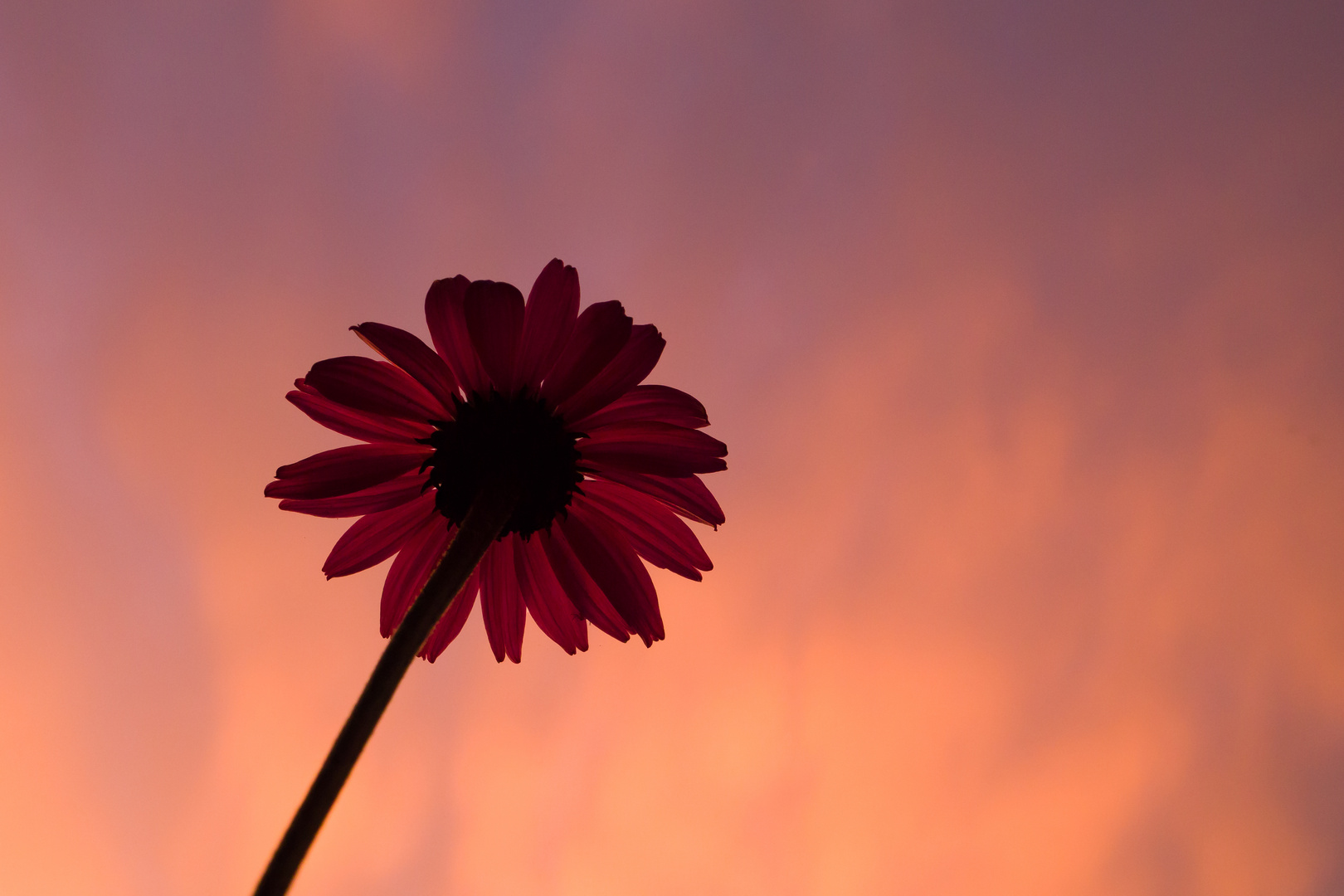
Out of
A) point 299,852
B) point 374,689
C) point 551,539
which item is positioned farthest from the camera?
point 551,539

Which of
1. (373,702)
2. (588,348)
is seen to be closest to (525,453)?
(588,348)

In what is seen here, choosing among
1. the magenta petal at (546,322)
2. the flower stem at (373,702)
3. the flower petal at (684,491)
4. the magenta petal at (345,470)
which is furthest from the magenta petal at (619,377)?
the flower stem at (373,702)

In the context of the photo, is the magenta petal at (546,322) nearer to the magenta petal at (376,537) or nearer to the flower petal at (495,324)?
the flower petal at (495,324)

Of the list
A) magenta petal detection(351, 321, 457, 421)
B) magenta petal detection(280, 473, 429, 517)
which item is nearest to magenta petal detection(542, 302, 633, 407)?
magenta petal detection(351, 321, 457, 421)

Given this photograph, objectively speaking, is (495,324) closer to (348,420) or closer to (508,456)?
(508,456)

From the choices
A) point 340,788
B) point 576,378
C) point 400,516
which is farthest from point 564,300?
point 340,788

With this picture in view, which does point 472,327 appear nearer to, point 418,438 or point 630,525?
point 418,438
